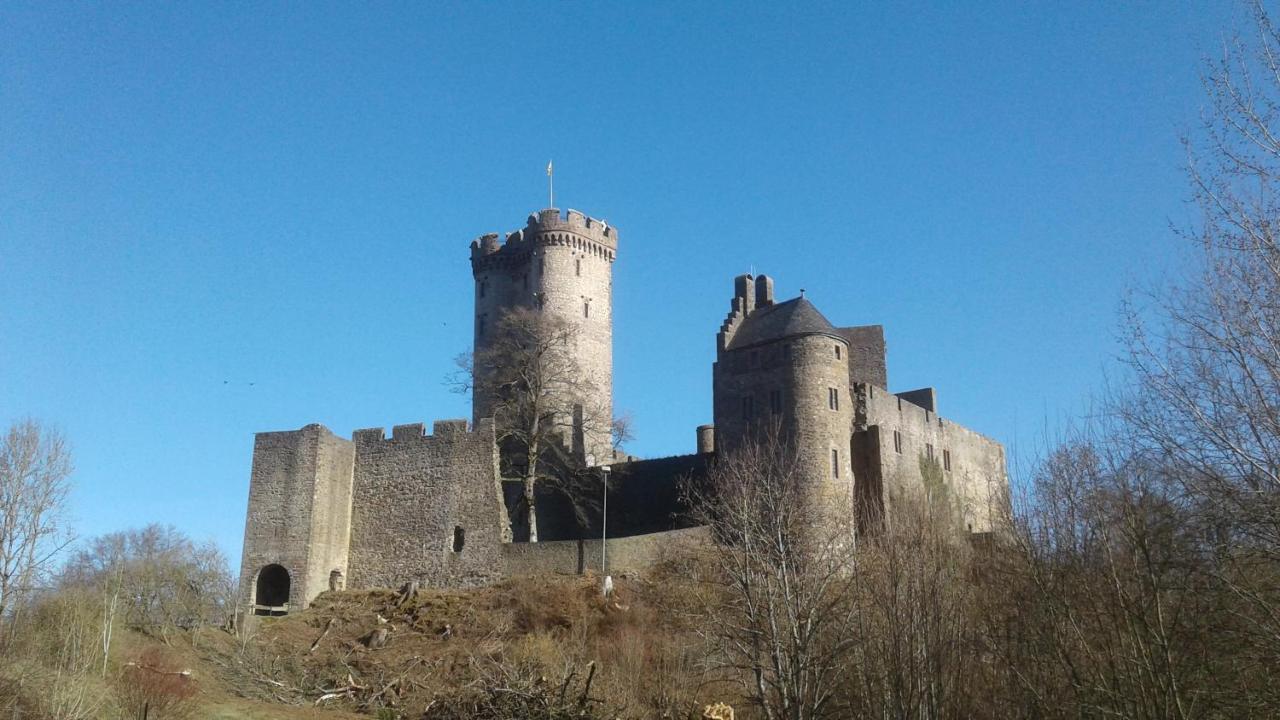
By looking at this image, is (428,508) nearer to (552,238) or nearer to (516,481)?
(516,481)

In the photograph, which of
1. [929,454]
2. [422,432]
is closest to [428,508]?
[422,432]

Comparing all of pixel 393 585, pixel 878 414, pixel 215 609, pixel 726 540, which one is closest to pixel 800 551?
pixel 726 540

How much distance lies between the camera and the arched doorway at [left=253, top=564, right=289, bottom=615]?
124ft

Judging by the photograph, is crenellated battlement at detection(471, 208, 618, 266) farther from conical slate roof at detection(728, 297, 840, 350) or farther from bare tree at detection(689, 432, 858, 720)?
bare tree at detection(689, 432, 858, 720)

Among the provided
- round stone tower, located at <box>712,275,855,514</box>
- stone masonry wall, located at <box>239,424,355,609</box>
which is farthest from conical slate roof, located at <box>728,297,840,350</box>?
stone masonry wall, located at <box>239,424,355,609</box>

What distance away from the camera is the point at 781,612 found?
2398 cm

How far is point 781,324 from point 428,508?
12.9m

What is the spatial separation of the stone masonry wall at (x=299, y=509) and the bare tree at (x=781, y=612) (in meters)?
13.2

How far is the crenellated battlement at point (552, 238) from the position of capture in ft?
168

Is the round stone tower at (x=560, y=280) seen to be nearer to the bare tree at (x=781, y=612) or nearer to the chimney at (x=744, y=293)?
the chimney at (x=744, y=293)

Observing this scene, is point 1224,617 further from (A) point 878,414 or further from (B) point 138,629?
(B) point 138,629

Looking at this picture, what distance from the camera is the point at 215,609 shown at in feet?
117

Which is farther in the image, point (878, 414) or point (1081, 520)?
point (878, 414)

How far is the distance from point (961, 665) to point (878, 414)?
2103cm
